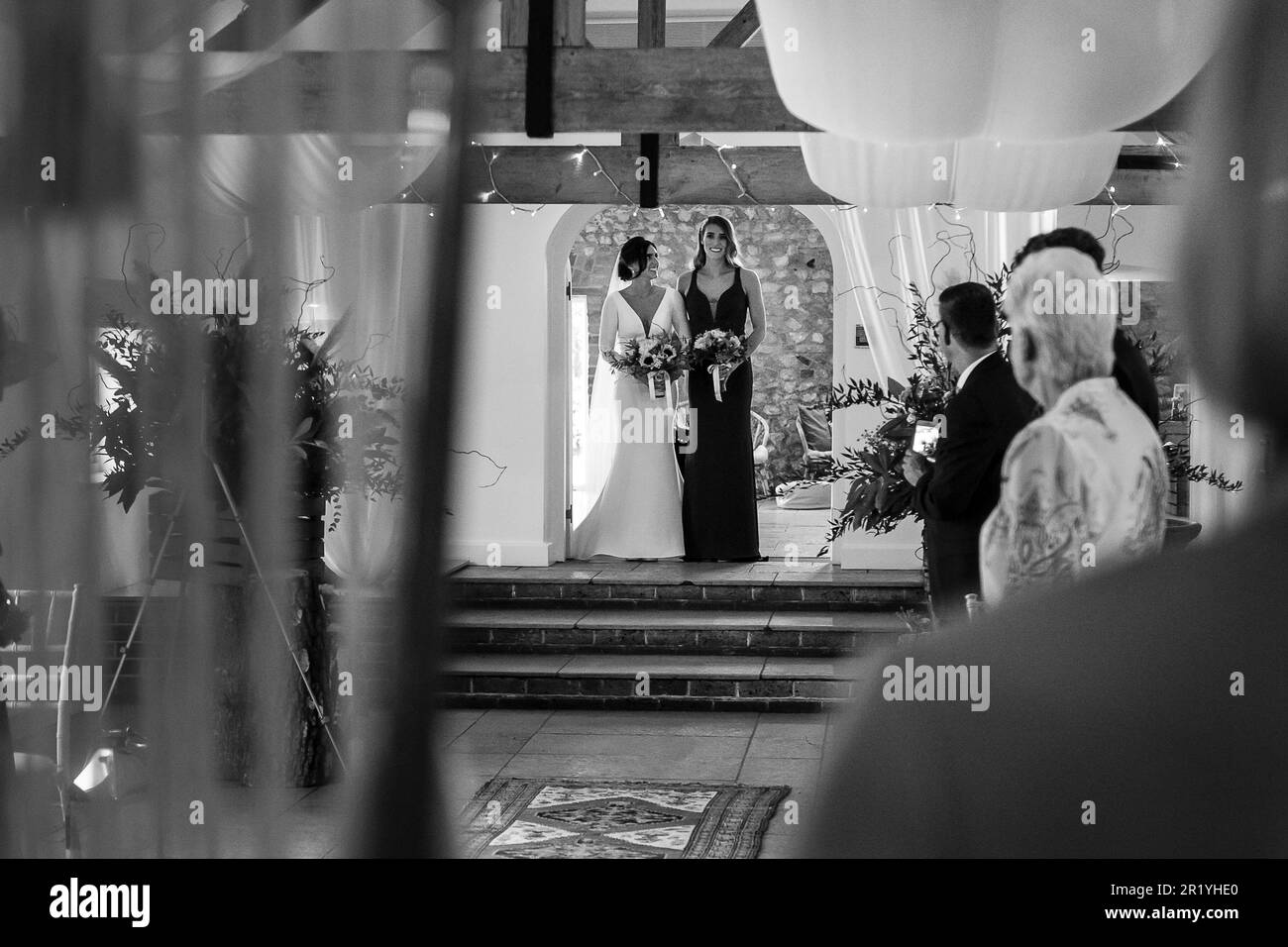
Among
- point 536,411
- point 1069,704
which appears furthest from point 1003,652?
point 536,411

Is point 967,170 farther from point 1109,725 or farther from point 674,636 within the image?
point 674,636

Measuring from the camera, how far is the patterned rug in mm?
2914

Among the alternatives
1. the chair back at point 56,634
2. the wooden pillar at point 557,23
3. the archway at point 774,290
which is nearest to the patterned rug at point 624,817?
the chair back at point 56,634

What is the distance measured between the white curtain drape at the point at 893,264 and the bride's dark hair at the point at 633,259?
34.0 inches

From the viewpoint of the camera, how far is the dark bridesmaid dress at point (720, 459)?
18.9 ft

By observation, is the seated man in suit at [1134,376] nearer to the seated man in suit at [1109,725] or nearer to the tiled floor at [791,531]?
the seated man in suit at [1109,725]

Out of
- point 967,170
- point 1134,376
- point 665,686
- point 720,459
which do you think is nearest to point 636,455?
point 720,459

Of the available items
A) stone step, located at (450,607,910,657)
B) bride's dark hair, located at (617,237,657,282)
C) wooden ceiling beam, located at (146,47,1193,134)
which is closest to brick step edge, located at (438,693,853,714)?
stone step, located at (450,607,910,657)

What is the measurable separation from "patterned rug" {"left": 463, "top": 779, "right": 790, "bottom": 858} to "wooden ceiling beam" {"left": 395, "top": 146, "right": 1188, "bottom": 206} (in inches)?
77.9

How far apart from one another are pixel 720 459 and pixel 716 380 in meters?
0.38

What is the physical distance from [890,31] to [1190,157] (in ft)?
4.78

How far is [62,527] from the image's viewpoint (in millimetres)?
1779

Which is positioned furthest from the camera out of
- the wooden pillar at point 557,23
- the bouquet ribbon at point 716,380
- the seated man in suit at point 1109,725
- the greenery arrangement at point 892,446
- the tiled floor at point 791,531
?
the tiled floor at point 791,531
